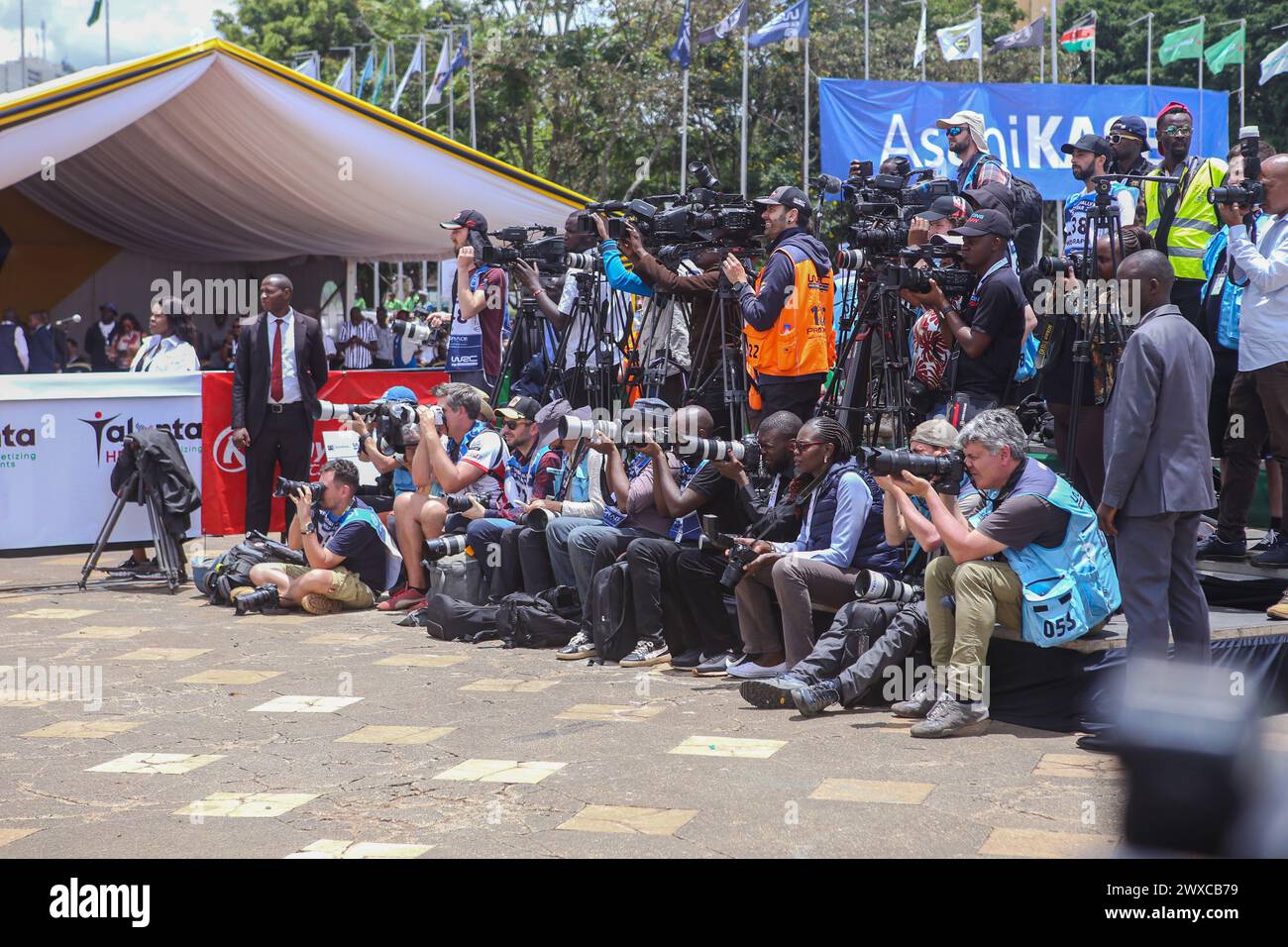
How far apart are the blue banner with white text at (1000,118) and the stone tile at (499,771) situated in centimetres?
1189

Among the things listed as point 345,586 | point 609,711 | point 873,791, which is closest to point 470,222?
point 345,586

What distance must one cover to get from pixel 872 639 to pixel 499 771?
174 cm

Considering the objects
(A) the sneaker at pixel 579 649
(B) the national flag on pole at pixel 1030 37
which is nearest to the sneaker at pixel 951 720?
(A) the sneaker at pixel 579 649

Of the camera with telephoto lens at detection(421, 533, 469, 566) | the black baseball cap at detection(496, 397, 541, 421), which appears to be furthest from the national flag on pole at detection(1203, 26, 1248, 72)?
the camera with telephoto lens at detection(421, 533, 469, 566)

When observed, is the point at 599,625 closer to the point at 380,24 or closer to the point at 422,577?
the point at 422,577

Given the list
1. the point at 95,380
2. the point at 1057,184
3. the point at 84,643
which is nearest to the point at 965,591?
the point at 84,643

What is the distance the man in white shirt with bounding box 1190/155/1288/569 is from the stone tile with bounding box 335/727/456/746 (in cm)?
388

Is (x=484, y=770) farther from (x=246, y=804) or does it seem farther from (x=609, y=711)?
(x=609, y=711)

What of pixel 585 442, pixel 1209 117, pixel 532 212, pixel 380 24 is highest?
pixel 380 24

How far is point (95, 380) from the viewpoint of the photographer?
960 cm

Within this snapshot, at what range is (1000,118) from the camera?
56.3 ft

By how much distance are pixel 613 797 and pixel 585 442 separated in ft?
10.7
